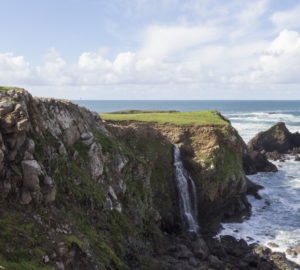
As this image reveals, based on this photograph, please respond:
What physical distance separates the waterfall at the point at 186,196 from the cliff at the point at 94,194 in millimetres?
638

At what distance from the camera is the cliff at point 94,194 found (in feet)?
48.0

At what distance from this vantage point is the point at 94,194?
1934 centimetres

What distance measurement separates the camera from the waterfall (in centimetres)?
3028

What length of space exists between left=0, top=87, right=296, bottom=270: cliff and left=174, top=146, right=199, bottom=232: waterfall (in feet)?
2.09

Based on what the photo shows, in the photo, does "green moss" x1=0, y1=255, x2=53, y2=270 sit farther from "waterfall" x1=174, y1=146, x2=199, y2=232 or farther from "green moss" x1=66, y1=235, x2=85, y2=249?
"waterfall" x1=174, y1=146, x2=199, y2=232

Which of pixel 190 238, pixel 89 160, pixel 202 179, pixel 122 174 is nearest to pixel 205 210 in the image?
pixel 202 179

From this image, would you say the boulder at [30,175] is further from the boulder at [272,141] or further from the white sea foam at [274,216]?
the boulder at [272,141]

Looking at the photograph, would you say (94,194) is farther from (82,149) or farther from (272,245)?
(272,245)

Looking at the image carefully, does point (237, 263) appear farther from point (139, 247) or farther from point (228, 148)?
point (228, 148)

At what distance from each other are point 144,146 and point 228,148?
1129 cm

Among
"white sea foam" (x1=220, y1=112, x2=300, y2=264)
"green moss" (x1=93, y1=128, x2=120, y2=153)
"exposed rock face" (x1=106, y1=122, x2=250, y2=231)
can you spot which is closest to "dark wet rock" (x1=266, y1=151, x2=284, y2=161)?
"white sea foam" (x1=220, y1=112, x2=300, y2=264)

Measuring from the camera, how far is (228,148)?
36.9 m

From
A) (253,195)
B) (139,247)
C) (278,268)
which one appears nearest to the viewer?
(139,247)

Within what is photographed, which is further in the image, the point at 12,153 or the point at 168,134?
the point at 168,134
